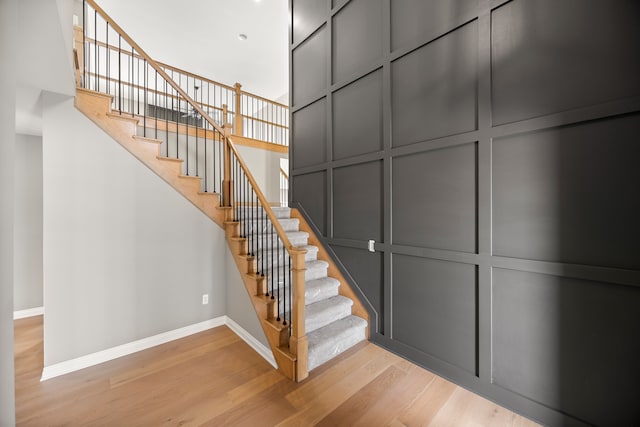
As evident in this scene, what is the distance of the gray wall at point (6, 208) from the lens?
33.4 inches

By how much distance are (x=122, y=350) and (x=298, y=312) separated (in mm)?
1854

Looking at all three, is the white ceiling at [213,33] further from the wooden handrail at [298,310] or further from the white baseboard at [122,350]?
the white baseboard at [122,350]

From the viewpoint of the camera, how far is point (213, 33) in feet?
16.4

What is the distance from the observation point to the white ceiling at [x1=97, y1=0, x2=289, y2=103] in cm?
433

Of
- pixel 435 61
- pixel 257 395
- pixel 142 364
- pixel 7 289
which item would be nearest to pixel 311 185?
pixel 435 61

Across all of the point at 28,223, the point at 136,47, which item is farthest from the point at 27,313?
the point at 136,47

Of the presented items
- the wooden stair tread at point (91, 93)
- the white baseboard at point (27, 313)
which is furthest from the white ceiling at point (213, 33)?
the white baseboard at point (27, 313)

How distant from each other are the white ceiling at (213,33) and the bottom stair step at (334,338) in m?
5.16

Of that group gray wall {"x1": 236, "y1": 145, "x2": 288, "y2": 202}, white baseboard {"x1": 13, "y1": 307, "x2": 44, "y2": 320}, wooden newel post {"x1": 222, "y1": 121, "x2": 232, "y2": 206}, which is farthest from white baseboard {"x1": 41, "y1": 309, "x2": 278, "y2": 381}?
gray wall {"x1": 236, "y1": 145, "x2": 288, "y2": 202}

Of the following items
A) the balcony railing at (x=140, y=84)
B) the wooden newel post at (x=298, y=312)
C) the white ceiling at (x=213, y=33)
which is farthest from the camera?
the white ceiling at (x=213, y=33)

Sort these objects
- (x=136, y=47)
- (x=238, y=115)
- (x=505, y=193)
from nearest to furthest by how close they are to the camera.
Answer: (x=505, y=193) < (x=136, y=47) < (x=238, y=115)

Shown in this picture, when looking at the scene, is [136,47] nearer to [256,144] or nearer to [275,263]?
[256,144]

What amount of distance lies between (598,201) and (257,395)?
2575mm

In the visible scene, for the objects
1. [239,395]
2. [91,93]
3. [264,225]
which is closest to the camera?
[239,395]
